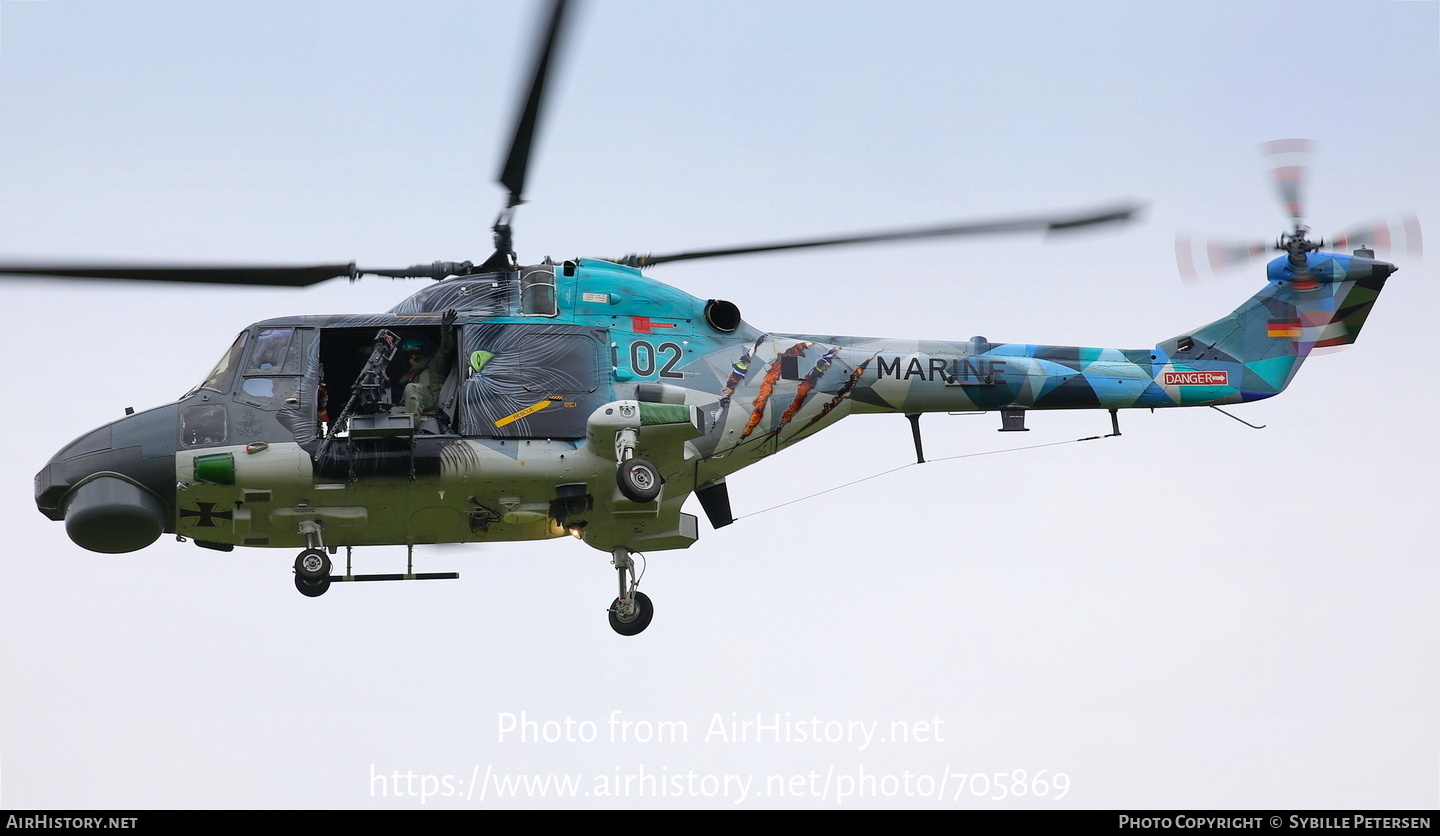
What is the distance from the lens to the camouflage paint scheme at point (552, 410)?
16.5m

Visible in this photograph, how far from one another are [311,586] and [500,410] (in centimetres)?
259

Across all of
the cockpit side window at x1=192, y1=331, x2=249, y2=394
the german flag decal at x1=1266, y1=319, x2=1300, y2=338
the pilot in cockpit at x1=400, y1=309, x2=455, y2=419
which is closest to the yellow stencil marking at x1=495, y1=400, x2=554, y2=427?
the pilot in cockpit at x1=400, y1=309, x2=455, y2=419

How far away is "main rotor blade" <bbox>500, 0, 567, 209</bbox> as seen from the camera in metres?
13.0

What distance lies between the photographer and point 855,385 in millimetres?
18297

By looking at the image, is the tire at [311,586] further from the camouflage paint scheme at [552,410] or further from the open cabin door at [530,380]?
the open cabin door at [530,380]

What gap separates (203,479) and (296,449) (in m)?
0.94

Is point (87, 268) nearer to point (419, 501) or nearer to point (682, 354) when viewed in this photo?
point (419, 501)

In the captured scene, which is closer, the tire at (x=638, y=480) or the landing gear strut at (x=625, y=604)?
the tire at (x=638, y=480)

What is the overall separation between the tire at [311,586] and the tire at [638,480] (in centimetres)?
314

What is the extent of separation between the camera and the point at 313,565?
16594 millimetres

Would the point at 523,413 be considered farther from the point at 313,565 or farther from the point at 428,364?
the point at 313,565

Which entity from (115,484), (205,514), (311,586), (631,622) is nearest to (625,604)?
(631,622)

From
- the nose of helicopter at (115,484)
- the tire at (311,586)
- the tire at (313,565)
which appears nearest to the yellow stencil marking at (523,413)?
the tire at (313,565)
